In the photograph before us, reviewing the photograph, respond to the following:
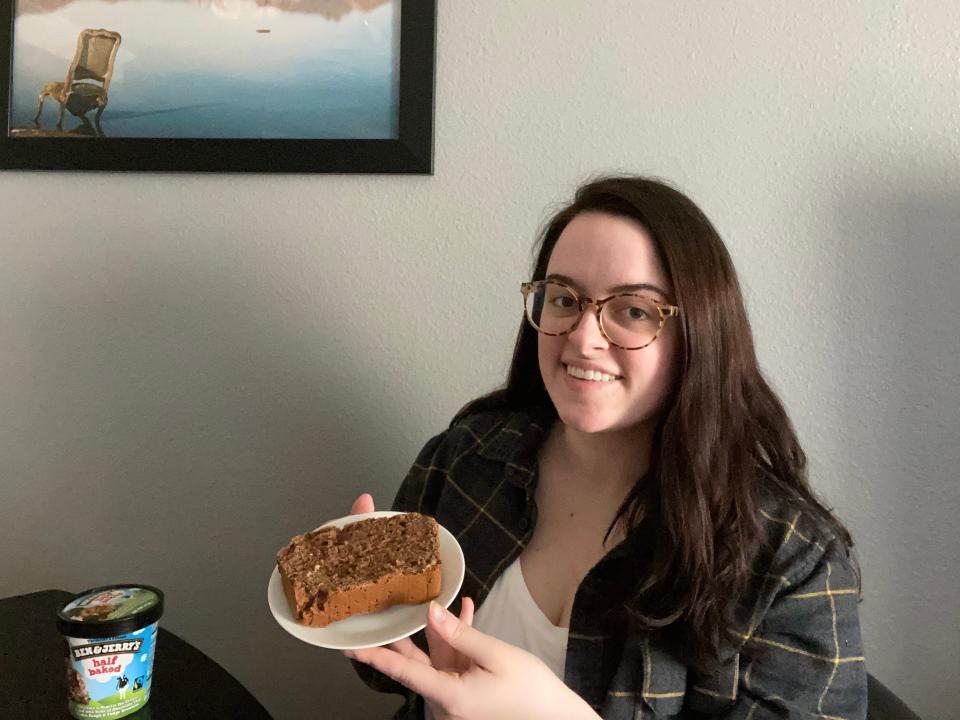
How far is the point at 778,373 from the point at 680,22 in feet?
2.09

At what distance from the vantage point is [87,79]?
1249 mm

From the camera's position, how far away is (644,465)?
3.17 ft

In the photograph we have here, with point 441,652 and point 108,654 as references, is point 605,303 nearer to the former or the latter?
point 441,652

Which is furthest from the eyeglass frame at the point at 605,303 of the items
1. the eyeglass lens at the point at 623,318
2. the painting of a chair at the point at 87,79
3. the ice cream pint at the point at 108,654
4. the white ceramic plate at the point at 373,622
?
the painting of a chair at the point at 87,79

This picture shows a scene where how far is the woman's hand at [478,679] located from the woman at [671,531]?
2 centimetres

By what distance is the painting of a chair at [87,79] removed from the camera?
48.8 inches

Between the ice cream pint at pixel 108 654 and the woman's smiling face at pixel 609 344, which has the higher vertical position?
the woman's smiling face at pixel 609 344

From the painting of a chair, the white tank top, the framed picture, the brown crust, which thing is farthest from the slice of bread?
the painting of a chair

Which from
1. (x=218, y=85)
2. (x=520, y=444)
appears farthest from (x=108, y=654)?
(x=218, y=85)

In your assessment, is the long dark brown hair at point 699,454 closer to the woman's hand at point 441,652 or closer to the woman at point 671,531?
the woman at point 671,531

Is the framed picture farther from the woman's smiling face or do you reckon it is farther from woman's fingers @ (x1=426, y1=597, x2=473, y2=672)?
woman's fingers @ (x1=426, y1=597, x2=473, y2=672)

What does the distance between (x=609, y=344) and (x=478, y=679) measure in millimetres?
428

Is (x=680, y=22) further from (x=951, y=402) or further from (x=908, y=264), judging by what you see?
(x=951, y=402)

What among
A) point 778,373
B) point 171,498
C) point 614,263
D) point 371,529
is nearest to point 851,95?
point 778,373
